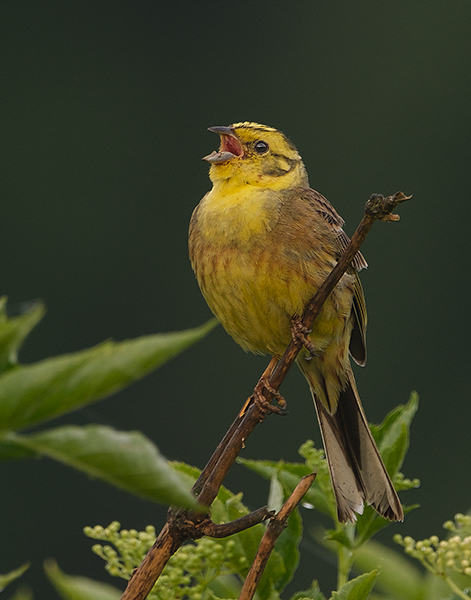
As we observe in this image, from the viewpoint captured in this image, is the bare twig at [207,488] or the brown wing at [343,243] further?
the brown wing at [343,243]

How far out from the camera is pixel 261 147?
3633mm

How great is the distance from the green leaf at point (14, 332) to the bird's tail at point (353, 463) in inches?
48.1

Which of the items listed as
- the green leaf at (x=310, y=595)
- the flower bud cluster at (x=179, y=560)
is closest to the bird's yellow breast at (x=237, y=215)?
the flower bud cluster at (x=179, y=560)

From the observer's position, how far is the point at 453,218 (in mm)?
18766

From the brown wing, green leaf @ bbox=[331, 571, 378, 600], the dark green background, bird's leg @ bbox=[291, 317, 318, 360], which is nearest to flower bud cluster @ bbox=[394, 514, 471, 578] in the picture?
green leaf @ bbox=[331, 571, 378, 600]

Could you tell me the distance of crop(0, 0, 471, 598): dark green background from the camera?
1631cm

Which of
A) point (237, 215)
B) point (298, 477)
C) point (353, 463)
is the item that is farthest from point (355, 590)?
point (237, 215)

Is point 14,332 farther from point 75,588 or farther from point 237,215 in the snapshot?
point 237,215

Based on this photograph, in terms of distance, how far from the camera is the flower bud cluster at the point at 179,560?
5.24ft

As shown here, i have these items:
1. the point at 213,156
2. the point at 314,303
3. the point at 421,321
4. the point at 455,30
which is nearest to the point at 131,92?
the point at 455,30

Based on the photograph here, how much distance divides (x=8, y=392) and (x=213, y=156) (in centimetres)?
278

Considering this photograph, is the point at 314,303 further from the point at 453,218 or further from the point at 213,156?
the point at 453,218

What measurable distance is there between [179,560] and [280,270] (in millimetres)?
1507

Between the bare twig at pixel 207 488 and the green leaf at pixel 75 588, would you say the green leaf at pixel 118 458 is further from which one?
the green leaf at pixel 75 588
